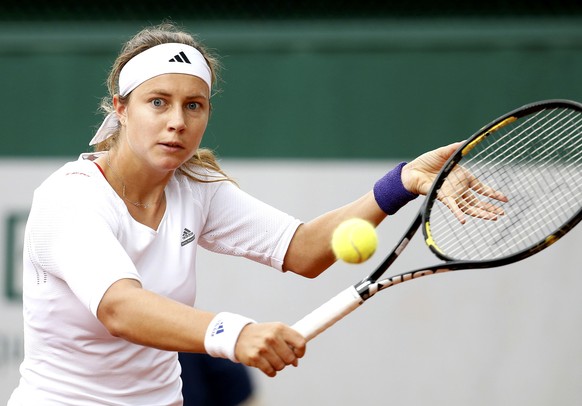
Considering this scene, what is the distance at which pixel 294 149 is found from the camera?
4.68 m

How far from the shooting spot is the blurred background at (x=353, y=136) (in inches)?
173

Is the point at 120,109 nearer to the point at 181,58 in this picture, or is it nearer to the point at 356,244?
the point at 181,58

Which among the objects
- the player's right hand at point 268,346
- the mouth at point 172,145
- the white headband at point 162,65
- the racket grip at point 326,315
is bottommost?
the player's right hand at point 268,346

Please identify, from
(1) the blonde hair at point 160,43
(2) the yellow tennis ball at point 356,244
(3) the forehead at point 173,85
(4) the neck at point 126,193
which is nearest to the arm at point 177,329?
(2) the yellow tennis ball at point 356,244

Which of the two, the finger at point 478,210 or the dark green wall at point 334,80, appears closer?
the finger at point 478,210

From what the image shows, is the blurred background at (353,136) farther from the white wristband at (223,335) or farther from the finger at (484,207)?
the white wristband at (223,335)

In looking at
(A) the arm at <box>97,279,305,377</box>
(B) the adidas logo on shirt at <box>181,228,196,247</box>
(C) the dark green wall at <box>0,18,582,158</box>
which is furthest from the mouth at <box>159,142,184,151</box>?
(C) the dark green wall at <box>0,18,582,158</box>

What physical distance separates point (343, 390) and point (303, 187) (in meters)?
0.83

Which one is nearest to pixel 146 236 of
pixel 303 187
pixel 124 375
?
pixel 124 375

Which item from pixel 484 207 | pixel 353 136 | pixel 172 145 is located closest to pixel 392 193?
pixel 484 207

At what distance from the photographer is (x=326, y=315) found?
7.68ft

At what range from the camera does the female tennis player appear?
2258mm

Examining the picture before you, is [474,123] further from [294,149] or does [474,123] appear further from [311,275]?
[311,275]

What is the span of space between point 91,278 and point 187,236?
0.50 m
